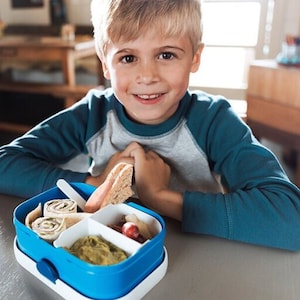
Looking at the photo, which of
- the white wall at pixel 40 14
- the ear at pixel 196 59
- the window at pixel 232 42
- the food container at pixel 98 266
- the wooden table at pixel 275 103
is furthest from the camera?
the white wall at pixel 40 14

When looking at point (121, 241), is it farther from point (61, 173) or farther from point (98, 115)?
point (98, 115)

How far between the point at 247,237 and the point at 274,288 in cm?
11

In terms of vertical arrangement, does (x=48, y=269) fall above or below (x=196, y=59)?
below

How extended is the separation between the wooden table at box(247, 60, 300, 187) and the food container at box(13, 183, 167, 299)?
164cm

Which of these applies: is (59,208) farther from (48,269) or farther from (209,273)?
(209,273)

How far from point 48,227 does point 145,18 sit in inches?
16.7

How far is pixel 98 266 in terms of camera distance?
0.40 meters

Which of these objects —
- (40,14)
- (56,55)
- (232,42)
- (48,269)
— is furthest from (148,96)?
(40,14)

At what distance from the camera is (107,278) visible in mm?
406

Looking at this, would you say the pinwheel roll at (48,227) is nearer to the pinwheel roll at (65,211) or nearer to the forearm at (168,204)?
the pinwheel roll at (65,211)

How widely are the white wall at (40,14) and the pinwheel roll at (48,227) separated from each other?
291cm

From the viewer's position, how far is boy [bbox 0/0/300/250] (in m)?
0.60

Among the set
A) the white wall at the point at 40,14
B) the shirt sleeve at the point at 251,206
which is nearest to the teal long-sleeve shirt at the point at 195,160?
the shirt sleeve at the point at 251,206

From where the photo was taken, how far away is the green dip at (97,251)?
1.40 feet
